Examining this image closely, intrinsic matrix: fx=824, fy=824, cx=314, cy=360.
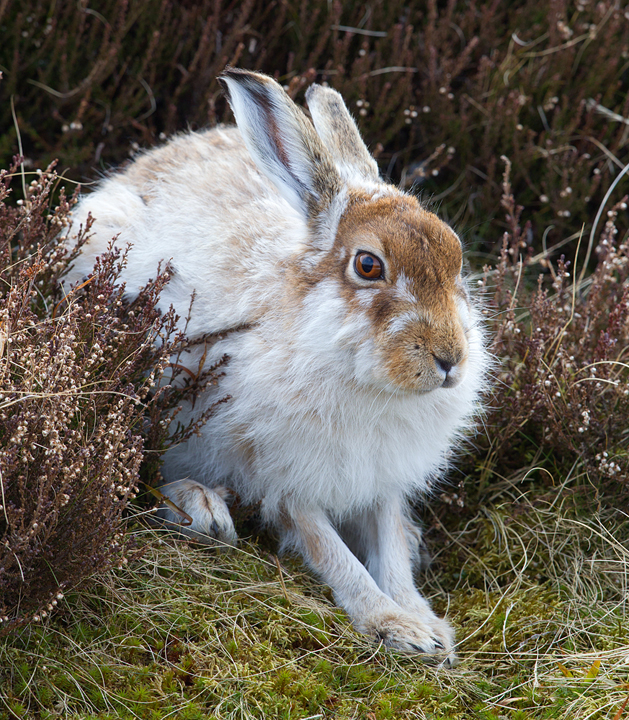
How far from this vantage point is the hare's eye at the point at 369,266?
3.03m

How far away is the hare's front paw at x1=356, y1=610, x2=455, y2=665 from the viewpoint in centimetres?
313

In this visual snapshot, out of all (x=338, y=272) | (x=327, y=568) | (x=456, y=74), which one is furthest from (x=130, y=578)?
(x=456, y=74)

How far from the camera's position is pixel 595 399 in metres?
3.69

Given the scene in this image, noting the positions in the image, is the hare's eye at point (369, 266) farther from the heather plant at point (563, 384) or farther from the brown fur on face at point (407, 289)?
the heather plant at point (563, 384)

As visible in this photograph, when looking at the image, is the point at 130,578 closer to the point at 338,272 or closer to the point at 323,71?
the point at 338,272

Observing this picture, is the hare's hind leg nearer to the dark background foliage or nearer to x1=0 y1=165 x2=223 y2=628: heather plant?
x1=0 y1=165 x2=223 y2=628: heather plant

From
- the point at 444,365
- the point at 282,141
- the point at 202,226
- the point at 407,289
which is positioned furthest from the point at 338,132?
the point at 444,365

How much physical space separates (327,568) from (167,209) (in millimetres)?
1799

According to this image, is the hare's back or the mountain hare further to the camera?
the hare's back

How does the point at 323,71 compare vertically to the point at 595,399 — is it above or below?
above

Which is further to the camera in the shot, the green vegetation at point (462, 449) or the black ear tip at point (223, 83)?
the black ear tip at point (223, 83)

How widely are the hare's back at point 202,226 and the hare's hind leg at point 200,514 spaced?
698 mm

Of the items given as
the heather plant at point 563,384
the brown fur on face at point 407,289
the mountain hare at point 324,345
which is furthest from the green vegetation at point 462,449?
the brown fur on face at point 407,289

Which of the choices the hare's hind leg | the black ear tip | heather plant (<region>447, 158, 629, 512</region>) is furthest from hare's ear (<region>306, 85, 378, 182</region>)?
the hare's hind leg
